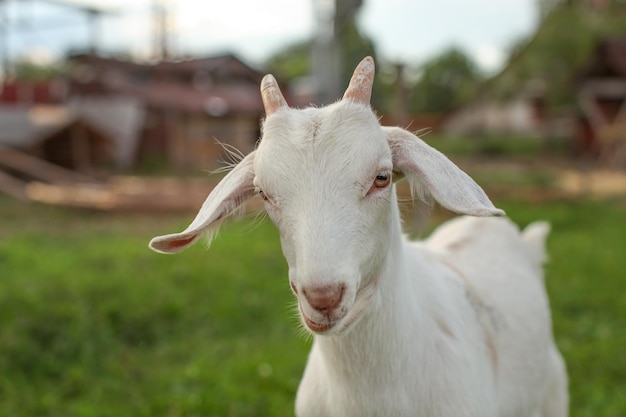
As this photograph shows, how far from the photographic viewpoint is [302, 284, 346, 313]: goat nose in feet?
5.86

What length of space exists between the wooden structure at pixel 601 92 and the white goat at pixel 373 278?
20335 mm

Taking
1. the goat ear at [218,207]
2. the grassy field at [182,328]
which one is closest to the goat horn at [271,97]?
the goat ear at [218,207]

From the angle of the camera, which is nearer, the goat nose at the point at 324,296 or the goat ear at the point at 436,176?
the goat nose at the point at 324,296

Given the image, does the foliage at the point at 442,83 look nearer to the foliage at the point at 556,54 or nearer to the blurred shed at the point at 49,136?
the foliage at the point at 556,54

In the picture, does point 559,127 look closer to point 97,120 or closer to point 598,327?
point 97,120

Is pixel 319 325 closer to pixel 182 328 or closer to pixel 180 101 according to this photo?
pixel 182 328

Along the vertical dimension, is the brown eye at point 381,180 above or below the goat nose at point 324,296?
above

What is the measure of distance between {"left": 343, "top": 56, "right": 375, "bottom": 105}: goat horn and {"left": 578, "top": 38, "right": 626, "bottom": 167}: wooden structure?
833 inches

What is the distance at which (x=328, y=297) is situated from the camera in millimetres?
1788

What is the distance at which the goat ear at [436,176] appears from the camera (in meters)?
1.91

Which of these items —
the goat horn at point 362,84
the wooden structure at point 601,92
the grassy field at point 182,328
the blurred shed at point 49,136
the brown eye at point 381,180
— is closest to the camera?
the brown eye at point 381,180

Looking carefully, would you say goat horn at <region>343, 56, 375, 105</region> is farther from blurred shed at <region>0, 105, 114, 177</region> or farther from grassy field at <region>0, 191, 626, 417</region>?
blurred shed at <region>0, 105, 114, 177</region>

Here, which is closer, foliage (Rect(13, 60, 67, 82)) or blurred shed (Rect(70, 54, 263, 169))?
blurred shed (Rect(70, 54, 263, 169))

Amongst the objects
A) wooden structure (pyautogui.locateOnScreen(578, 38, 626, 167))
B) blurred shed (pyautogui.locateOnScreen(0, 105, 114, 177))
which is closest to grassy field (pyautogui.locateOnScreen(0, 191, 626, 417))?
blurred shed (pyautogui.locateOnScreen(0, 105, 114, 177))
